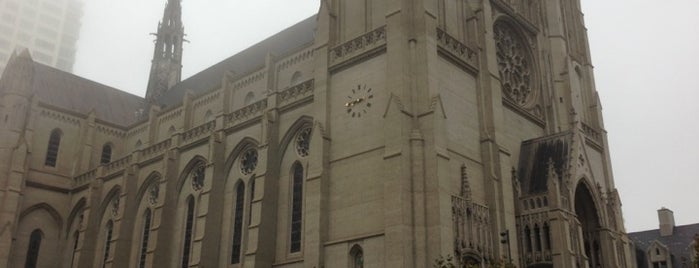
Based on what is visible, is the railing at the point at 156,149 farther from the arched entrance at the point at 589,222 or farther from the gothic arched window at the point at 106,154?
the arched entrance at the point at 589,222

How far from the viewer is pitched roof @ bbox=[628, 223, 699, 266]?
52.3 metres


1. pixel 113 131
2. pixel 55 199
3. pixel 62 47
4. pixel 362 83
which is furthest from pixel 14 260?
pixel 62 47

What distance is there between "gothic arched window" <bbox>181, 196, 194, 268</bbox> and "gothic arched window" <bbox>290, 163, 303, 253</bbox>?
28.6 ft

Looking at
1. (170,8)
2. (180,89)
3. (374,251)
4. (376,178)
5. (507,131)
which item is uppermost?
(170,8)

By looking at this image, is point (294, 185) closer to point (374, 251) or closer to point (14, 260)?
point (374, 251)

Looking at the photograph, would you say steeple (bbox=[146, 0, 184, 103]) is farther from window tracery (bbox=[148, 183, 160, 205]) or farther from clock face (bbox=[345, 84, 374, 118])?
clock face (bbox=[345, 84, 374, 118])

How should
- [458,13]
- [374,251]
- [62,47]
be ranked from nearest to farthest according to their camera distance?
1. [374,251]
2. [458,13]
3. [62,47]

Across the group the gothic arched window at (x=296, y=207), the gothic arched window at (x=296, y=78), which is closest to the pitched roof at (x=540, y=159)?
the gothic arched window at (x=296, y=207)

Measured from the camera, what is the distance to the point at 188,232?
3822cm

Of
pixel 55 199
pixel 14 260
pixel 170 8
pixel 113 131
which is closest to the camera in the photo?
pixel 14 260

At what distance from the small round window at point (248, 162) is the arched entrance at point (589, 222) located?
660 inches

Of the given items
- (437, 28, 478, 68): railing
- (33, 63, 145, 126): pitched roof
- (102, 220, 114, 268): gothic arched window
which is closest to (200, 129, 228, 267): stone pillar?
(102, 220, 114, 268): gothic arched window

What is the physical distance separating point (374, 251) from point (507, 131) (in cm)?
1078

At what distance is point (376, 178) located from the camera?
26.1m
